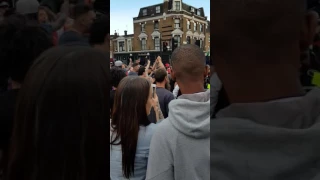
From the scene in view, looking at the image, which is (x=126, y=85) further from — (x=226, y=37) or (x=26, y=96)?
(x=226, y=37)

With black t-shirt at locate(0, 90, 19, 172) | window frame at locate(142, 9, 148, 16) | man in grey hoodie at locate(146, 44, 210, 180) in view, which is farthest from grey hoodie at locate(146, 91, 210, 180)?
black t-shirt at locate(0, 90, 19, 172)

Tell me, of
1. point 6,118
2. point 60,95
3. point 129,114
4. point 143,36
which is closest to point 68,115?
point 60,95

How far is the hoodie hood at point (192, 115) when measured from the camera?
814 millimetres

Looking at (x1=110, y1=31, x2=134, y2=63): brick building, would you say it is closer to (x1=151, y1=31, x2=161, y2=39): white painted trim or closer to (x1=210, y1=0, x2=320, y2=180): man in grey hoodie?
(x1=151, y1=31, x2=161, y2=39): white painted trim

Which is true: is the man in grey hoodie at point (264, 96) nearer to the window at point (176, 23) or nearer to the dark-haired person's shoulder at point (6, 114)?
the window at point (176, 23)

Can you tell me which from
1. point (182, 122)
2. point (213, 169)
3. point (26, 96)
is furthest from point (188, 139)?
point (26, 96)

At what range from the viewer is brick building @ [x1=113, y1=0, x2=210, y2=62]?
2.22 feet

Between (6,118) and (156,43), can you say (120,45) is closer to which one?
(156,43)

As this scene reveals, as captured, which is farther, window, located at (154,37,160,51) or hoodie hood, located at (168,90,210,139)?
hoodie hood, located at (168,90,210,139)

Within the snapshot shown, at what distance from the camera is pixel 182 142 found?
86 centimetres

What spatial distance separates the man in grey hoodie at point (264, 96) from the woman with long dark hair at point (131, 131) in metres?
0.48

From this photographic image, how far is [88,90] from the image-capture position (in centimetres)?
70

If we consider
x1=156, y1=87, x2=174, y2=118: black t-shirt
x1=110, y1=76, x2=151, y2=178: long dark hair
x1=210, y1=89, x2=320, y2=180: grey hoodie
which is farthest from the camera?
x1=156, y1=87, x2=174, y2=118: black t-shirt

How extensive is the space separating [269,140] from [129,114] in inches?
23.1
